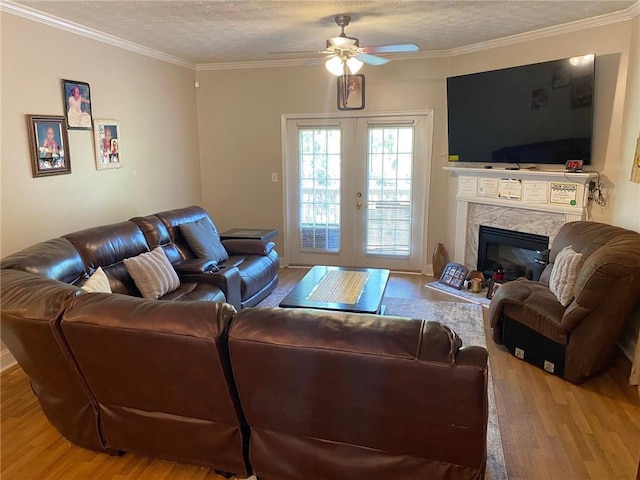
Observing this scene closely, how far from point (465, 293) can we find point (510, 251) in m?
0.71

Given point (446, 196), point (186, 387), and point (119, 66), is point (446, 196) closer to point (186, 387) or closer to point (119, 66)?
point (119, 66)

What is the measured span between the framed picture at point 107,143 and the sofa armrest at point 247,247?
139 centimetres

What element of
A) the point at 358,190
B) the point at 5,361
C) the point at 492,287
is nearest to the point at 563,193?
the point at 492,287

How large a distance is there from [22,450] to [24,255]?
1149mm

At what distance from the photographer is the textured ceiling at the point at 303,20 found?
3.36 m

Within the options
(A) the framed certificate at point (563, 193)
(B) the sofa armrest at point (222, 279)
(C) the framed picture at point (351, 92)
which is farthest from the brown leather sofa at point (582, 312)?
(C) the framed picture at point (351, 92)

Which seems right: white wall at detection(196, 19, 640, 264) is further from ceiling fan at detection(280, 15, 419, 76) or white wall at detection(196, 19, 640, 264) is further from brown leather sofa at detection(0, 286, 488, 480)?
brown leather sofa at detection(0, 286, 488, 480)

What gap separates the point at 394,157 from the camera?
5574 mm

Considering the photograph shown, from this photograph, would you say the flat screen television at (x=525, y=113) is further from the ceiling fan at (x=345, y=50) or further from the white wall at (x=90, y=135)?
the white wall at (x=90, y=135)

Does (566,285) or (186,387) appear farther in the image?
(566,285)

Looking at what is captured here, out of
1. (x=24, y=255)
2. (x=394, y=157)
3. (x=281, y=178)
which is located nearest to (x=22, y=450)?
(x=24, y=255)

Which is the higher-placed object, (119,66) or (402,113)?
(119,66)

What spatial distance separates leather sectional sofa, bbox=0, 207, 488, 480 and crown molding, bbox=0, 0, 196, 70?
2.17 m

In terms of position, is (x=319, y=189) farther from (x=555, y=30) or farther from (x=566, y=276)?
(x=566, y=276)
